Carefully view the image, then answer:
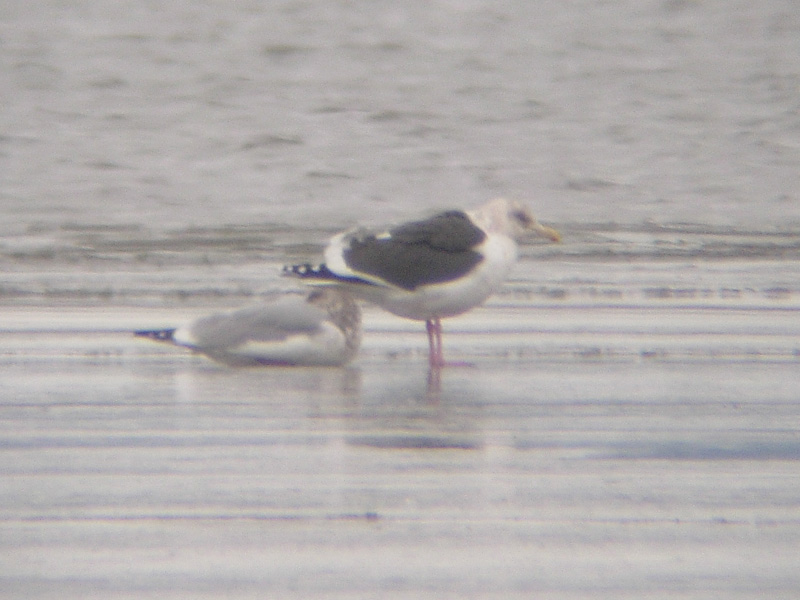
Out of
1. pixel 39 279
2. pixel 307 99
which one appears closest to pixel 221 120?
pixel 307 99

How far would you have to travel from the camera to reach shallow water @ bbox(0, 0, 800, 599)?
11.5 ft

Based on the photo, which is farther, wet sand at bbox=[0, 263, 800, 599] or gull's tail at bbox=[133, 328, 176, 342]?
Result: gull's tail at bbox=[133, 328, 176, 342]

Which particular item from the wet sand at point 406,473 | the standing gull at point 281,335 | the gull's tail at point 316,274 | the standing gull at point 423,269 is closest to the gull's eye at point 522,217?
the standing gull at point 423,269

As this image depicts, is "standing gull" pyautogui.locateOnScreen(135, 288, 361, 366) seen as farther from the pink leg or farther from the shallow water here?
the pink leg

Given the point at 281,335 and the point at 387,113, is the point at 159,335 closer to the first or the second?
the point at 281,335

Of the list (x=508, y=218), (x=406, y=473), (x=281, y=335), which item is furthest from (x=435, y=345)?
Answer: (x=406, y=473)

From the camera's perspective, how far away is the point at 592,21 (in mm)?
36156

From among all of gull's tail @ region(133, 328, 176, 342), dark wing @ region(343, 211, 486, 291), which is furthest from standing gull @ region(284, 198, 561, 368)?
gull's tail @ region(133, 328, 176, 342)

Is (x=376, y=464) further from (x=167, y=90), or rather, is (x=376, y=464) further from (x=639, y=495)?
(x=167, y=90)

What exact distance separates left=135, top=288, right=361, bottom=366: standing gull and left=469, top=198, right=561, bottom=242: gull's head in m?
1.47

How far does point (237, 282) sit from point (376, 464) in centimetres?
694

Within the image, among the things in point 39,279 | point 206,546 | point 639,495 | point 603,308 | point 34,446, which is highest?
point 39,279

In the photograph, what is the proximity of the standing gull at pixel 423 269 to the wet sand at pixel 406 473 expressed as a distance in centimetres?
29

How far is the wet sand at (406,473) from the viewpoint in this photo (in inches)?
132
